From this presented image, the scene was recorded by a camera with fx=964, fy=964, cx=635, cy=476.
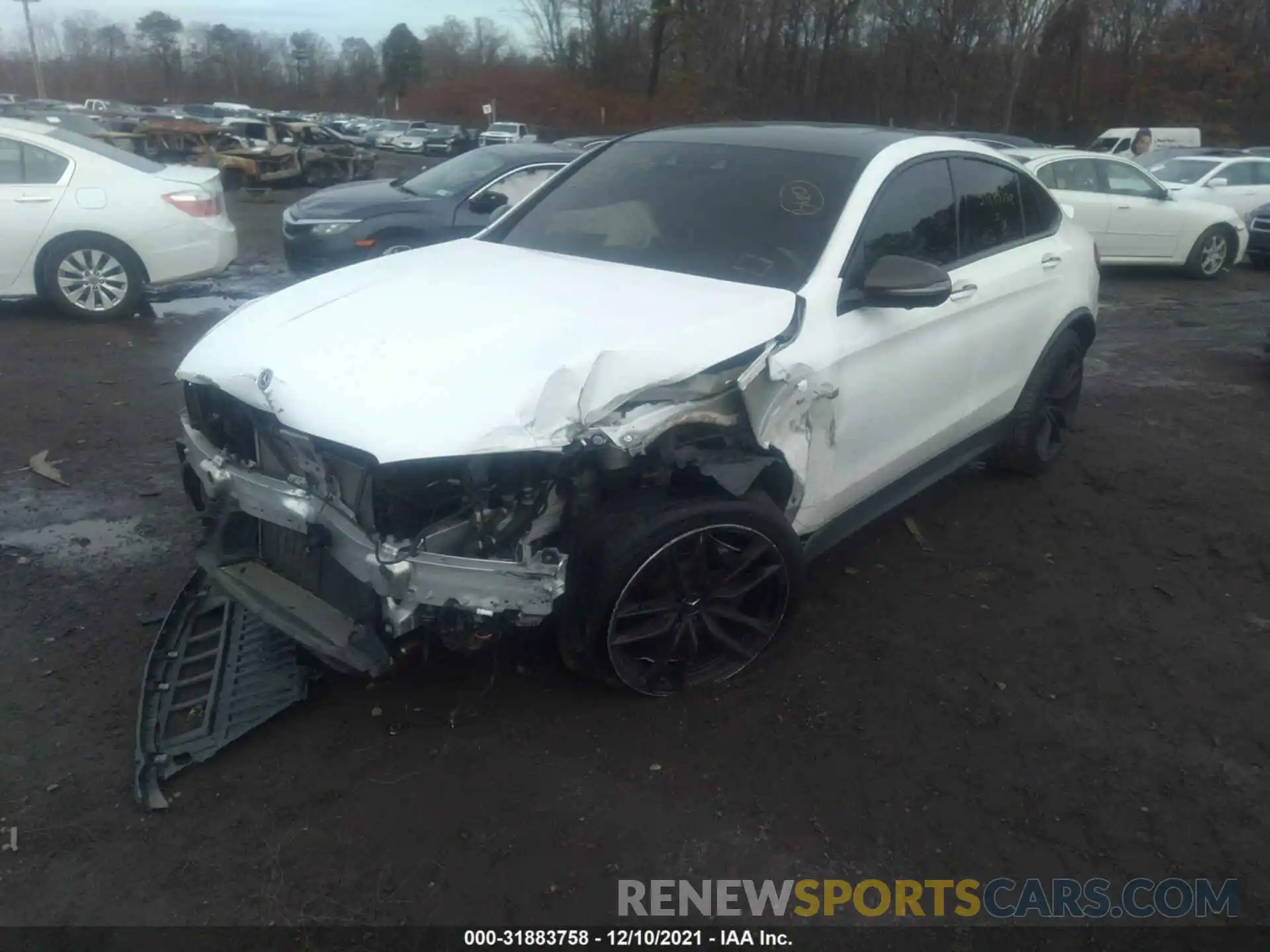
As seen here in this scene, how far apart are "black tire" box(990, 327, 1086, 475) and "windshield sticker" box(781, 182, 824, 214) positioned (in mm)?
1822

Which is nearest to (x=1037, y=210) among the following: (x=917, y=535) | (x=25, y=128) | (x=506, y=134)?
(x=917, y=535)

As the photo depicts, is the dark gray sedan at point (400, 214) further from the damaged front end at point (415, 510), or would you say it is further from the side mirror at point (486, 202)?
the damaged front end at point (415, 510)

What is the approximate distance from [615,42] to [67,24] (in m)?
75.7

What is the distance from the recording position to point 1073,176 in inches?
461

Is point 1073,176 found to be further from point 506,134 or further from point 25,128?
point 506,134

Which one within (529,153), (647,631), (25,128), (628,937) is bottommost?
(628,937)

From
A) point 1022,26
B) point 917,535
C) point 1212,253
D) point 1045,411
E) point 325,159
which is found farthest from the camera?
point 1022,26

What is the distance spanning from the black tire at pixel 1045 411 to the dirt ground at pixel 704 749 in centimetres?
40

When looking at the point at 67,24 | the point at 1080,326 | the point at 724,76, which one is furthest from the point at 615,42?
the point at 67,24

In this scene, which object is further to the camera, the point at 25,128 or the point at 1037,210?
the point at 25,128

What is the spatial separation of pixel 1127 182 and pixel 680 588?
1132cm

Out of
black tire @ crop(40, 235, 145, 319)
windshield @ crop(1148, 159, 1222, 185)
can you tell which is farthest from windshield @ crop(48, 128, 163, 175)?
windshield @ crop(1148, 159, 1222, 185)

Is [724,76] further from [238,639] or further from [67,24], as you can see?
[67,24]

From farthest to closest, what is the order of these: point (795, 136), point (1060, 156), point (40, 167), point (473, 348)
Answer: point (1060, 156) < point (40, 167) < point (795, 136) < point (473, 348)
